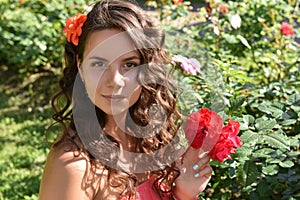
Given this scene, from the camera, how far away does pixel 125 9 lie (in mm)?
1922

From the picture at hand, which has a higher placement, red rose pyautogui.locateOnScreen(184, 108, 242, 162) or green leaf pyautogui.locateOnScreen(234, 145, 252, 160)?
red rose pyautogui.locateOnScreen(184, 108, 242, 162)

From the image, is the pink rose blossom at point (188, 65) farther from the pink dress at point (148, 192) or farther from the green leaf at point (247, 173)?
the pink dress at point (148, 192)

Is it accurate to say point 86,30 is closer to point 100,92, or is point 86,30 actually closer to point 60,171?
point 100,92

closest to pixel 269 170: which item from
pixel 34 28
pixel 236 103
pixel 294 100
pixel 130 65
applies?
pixel 236 103

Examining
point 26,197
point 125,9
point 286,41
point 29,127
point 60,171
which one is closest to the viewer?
point 60,171

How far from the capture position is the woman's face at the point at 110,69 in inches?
71.5

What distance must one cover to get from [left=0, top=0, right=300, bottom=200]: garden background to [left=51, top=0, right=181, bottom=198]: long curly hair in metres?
0.21

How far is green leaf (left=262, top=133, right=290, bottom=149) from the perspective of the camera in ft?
6.96

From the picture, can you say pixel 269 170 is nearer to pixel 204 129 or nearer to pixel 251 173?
pixel 251 173

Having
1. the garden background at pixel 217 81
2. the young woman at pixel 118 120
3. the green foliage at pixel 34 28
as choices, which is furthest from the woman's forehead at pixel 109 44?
the green foliage at pixel 34 28

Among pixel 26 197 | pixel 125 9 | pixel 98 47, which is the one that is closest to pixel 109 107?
pixel 98 47

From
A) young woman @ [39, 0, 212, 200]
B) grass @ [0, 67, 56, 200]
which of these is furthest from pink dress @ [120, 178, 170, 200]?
grass @ [0, 67, 56, 200]

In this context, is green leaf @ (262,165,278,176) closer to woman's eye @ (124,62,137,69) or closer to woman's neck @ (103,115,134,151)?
woman's neck @ (103,115,134,151)

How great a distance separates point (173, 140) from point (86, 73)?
1.60 ft
